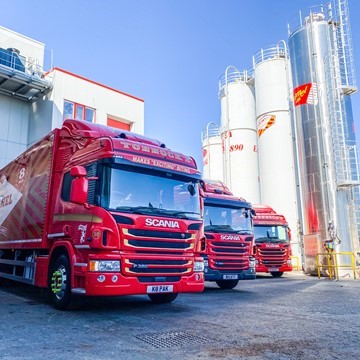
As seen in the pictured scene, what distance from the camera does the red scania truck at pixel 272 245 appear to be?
15.9m

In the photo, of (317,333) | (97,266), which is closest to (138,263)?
(97,266)

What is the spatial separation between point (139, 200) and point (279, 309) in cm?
340

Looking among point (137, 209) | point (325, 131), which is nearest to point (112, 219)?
point (137, 209)

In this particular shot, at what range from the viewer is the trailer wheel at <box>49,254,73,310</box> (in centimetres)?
639

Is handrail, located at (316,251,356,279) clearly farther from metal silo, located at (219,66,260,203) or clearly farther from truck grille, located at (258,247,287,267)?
metal silo, located at (219,66,260,203)

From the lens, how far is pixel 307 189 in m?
17.7

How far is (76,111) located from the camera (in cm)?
2014

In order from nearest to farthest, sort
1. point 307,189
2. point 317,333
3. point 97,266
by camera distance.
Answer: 1. point 317,333
2. point 97,266
3. point 307,189

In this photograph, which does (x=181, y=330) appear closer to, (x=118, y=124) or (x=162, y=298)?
(x=162, y=298)

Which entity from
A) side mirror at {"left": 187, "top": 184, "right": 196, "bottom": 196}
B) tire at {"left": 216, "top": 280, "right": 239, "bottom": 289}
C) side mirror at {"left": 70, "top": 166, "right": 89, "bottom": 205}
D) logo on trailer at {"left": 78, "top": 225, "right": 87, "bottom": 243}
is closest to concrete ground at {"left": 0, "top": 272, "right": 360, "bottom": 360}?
logo on trailer at {"left": 78, "top": 225, "right": 87, "bottom": 243}

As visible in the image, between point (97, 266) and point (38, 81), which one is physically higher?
point (38, 81)

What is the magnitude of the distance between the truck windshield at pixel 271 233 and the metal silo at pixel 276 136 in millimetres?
5401

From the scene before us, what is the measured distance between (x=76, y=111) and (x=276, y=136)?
38.8ft

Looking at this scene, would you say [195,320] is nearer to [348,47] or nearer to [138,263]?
[138,263]
